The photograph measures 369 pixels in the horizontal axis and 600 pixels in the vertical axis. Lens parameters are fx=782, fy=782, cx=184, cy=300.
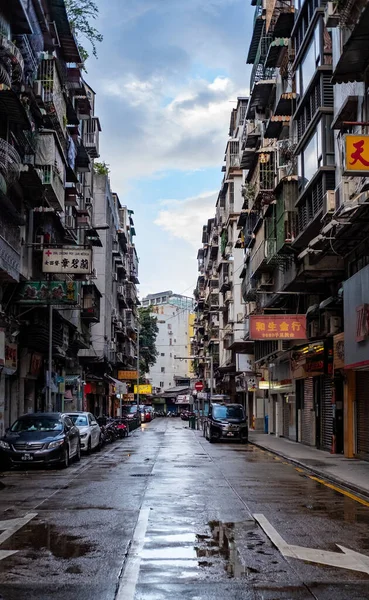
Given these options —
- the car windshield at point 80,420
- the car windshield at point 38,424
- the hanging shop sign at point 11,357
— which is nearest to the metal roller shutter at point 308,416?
the car windshield at point 80,420

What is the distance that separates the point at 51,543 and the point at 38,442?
11.7m

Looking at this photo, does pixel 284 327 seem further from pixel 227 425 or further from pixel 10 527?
pixel 10 527

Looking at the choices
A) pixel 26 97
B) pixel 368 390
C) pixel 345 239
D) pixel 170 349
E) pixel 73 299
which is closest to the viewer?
pixel 345 239

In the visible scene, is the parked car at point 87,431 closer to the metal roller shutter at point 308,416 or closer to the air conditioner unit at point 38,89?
the metal roller shutter at point 308,416

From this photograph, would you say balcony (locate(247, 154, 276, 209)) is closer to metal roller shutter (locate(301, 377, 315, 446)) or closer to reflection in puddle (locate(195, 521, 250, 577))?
metal roller shutter (locate(301, 377, 315, 446))

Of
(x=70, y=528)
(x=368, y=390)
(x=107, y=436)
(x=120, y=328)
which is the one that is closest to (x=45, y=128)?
(x=107, y=436)

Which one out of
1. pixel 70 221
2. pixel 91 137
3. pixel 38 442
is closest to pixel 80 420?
pixel 38 442

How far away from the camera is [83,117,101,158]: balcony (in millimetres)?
55938

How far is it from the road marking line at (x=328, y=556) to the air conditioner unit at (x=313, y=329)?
1940 centimetres

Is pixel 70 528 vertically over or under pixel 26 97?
under

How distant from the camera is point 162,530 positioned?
35.1ft

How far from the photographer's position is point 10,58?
936 inches

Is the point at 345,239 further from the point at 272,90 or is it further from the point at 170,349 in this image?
the point at 170,349

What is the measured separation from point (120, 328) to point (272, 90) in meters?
43.7
